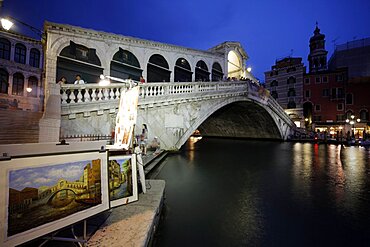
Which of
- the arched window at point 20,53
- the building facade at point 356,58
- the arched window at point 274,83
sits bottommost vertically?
the arched window at point 20,53

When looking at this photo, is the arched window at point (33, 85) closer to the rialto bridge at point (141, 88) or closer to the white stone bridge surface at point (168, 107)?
the rialto bridge at point (141, 88)

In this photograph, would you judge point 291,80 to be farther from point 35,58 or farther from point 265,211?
point 35,58

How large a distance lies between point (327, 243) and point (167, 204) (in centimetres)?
274

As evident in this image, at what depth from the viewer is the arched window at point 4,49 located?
19422 millimetres

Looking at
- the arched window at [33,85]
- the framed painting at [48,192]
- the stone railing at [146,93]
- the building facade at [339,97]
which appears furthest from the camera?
the building facade at [339,97]

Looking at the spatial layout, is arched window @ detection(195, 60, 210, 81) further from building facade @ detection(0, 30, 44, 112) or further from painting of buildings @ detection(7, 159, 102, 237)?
painting of buildings @ detection(7, 159, 102, 237)

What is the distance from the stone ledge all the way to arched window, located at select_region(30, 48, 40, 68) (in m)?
26.6

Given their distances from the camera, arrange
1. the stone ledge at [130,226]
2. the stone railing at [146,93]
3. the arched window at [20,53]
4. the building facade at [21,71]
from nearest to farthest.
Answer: the stone ledge at [130,226] → the stone railing at [146,93] → the building facade at [21,71] → the arched window at [20,53]

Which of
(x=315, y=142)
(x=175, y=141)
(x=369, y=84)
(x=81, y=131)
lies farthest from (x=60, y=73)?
(x=369, y=84)

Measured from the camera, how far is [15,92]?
2038 centimetres

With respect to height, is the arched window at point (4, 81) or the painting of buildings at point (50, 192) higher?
the arched window at point (4, 81)

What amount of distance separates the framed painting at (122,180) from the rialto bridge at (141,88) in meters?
4.34

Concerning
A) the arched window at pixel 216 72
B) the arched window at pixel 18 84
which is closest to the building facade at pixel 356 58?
the arched window at pixel 216 72

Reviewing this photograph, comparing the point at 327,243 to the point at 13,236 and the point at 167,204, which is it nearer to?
the point at 167,204
